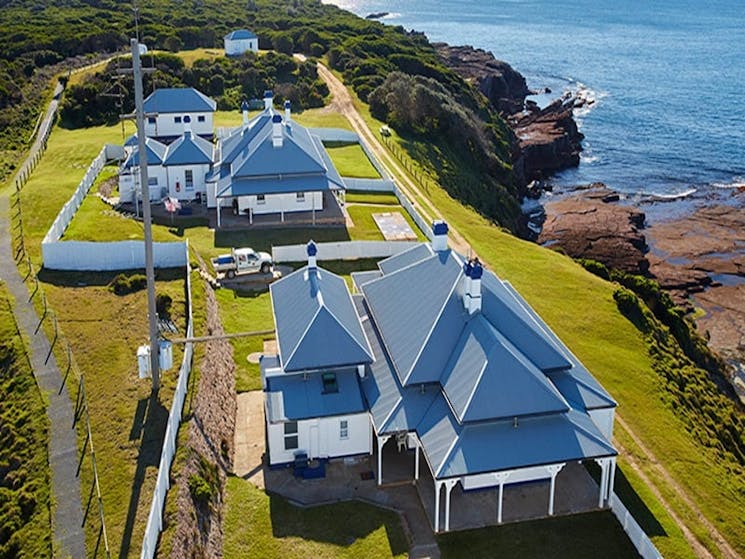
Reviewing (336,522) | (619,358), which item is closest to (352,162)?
(619,358)

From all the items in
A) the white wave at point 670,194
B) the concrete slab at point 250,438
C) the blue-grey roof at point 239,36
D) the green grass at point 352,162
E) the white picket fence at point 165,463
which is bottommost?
the white wave at point 670,194

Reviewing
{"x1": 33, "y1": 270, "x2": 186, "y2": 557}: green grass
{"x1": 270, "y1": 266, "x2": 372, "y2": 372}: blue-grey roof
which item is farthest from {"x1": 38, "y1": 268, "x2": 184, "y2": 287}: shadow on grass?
{"x1": 270, "y1": 266, "x2": 372, "y2": 372}: blue-grey roof

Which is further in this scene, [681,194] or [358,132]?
[681,194]

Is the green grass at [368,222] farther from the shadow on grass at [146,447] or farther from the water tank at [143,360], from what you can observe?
the shadow on grass at [146,447]

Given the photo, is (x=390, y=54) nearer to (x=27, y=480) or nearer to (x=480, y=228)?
(x=480, y=228)

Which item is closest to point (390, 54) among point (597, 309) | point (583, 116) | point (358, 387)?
point (583, 116)

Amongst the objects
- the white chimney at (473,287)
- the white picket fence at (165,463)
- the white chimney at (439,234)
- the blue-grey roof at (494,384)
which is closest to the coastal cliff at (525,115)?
the white chimney at (439,234)
